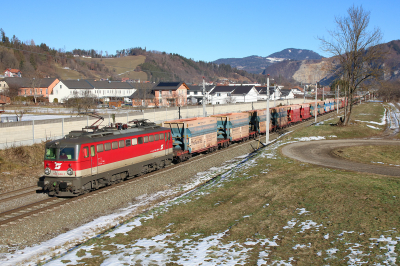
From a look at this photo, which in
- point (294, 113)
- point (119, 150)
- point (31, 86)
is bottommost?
point (119, 150)

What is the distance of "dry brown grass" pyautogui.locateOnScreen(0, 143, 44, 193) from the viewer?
75.7ft

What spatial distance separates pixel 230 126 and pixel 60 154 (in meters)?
20.7

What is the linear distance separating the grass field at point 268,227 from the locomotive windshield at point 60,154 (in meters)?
6.27

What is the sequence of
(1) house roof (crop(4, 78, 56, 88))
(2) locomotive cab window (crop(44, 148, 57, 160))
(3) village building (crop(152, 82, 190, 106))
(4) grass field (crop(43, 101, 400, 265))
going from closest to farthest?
(4) grass field (crop(43, 101, 400, 265)), (2) locomotive cab window (crop(44, 148, 57, 160)), (3) village building (crop(152, 82, 190, 106)), (1) house roof (crop(4, 78, 56, 88))

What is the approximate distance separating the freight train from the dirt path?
7836mm

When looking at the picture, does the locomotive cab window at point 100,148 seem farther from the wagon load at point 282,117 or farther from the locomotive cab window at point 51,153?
the wagon load at point 282,117

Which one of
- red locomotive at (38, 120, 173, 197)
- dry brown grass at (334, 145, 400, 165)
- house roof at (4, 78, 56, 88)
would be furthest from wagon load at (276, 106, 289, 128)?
house roof at (4, 78, 56, 88)

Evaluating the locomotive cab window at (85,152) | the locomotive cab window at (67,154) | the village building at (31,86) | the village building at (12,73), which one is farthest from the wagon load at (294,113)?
the village building at (12,73)

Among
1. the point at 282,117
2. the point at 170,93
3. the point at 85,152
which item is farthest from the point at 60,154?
the point at 170,93

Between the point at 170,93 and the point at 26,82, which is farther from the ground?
the point at 26,82

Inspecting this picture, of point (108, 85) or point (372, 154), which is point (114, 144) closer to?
point (372, 154)

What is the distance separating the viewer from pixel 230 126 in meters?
35.8

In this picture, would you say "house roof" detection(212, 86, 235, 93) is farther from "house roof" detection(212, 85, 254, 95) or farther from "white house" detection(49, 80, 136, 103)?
"white house" detection(49, 80, 136, 103)

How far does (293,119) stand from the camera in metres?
58.2
